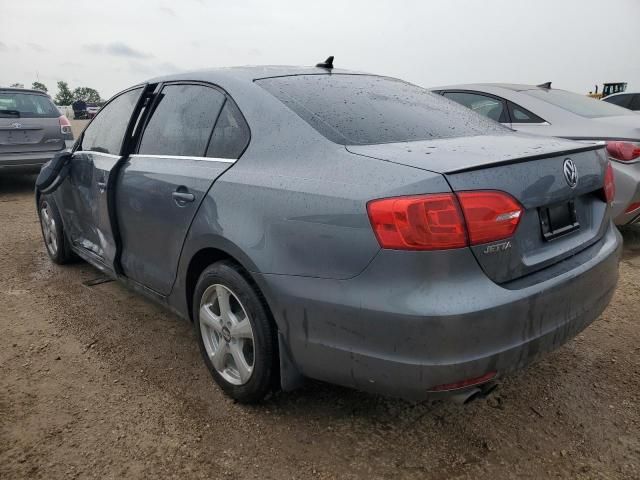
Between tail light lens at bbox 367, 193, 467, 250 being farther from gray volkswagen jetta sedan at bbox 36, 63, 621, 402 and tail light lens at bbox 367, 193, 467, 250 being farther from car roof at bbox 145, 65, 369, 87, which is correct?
car roof at bbox 145, 65, 369, 87

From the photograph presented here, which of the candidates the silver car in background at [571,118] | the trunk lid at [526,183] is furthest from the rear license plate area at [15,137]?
the trunk lid at [526,183]

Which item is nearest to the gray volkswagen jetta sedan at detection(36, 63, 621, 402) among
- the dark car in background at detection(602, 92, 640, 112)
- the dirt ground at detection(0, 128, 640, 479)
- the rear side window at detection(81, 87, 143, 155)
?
the dirt ground at detection(0, 128, 640, 479)

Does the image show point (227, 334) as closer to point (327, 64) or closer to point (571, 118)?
point (327, 64)

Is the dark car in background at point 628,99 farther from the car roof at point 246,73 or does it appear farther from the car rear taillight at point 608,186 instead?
the car roof at point 246,73

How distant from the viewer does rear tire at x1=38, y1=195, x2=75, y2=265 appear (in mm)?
4363

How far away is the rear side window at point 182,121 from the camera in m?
2.64

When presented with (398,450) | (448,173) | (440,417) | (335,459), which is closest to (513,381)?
(440,417)

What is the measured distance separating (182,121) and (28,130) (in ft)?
20.1

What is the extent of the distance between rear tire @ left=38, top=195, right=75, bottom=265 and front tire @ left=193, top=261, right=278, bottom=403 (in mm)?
2335

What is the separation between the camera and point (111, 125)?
3604 mm

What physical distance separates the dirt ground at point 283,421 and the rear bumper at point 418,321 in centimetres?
40

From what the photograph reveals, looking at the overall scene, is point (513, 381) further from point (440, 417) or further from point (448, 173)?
point (448, 173)

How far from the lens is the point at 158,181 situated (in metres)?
2.77

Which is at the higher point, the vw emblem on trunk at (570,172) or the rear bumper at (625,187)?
the vw emblem on trunk at (570,172)
